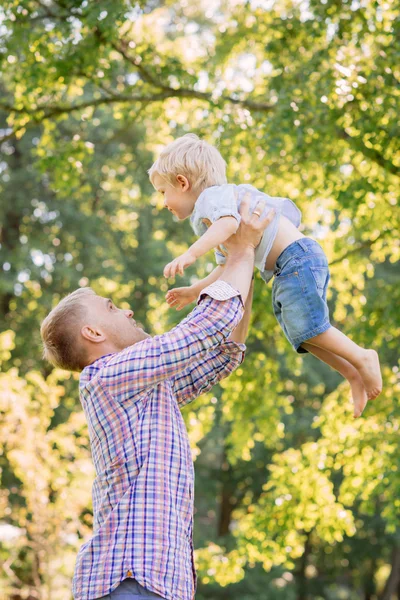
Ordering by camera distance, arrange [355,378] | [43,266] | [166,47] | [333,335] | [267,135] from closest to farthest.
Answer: [333,335]
[355,378]
[267,135]
[166,47]
[43,266]

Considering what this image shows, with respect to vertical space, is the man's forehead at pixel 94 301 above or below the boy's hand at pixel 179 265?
below

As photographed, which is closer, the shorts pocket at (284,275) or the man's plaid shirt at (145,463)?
the man's plaid shirt at (145,463)

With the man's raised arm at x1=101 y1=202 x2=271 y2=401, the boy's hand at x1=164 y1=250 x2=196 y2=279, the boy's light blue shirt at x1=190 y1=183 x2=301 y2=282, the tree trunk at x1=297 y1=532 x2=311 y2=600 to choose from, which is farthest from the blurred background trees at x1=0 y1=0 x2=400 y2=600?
the tree trunk at x1=297 y1=532 x2=311 y2=600

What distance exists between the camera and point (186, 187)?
2375 mm

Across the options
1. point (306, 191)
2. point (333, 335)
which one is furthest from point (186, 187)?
point (306, 191)

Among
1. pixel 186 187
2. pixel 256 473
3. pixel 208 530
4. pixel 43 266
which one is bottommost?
pixel 208 530

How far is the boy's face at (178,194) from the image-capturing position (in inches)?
94.0

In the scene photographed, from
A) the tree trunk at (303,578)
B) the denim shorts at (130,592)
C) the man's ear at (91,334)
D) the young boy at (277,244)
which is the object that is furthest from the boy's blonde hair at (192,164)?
the tree trunk at (303,578)

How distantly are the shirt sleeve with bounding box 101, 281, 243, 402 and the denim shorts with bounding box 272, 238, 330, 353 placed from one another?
0.38m

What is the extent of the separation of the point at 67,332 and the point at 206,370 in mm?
423

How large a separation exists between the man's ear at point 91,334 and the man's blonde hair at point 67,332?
20mm

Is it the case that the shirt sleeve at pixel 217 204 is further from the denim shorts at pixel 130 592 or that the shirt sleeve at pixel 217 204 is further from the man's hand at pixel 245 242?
the denim shorts at pixel 130 592

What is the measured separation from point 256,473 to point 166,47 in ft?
32.4

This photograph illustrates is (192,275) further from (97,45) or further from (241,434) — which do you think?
(97,45)
